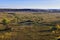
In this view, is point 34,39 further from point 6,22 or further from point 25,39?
point 6,22

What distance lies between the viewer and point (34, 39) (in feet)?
94.8

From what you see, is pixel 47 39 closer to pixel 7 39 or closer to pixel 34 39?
pixel 34 39

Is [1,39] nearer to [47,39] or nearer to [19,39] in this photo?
[19,39]

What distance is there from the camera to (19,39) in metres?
26.6

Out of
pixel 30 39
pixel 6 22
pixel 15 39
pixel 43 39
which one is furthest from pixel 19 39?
pixel 6 22

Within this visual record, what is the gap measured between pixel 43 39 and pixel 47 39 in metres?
0.77

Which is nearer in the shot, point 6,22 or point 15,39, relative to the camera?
point 15,39

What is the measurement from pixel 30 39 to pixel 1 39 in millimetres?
3716

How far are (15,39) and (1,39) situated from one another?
2226mm

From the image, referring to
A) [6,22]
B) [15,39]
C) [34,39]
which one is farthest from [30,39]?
[6,22]

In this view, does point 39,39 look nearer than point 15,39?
No

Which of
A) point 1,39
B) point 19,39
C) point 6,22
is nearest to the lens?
point 19,39

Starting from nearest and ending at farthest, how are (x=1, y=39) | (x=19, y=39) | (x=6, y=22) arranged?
(x=19, y=39) < (x=1, y=39) < (x=6, y=22)

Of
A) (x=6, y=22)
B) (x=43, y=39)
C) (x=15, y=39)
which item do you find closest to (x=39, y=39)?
(x=43, y=39)
